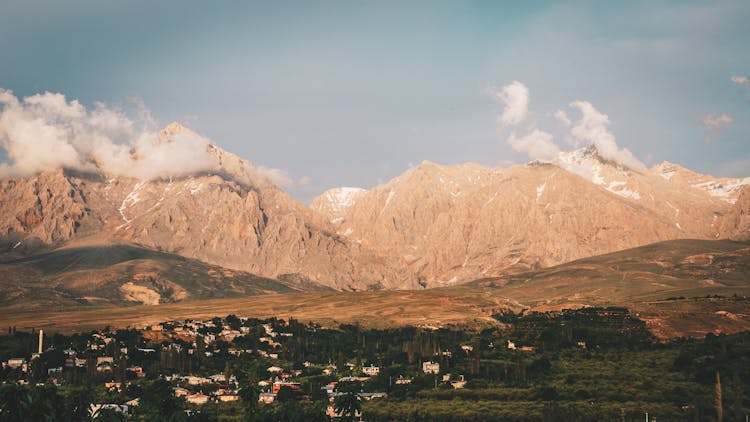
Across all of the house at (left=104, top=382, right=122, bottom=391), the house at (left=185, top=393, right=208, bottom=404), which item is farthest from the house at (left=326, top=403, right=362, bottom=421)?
the house at (left=104, top=382, right=122, bottom=391)

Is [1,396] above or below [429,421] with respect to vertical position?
above

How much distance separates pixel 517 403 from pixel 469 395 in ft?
46.1

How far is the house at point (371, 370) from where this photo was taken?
188800mm

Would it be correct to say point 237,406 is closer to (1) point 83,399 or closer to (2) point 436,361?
(1) point 83,399

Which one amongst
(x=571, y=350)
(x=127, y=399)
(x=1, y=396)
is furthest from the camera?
(x=571, y=350)

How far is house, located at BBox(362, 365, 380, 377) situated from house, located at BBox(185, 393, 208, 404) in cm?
4287

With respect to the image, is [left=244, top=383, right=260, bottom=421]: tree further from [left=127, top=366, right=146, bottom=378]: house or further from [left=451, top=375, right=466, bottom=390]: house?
[left=127, top=366, right=146, bottom=378]: house

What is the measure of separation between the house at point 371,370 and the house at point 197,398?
42.9m

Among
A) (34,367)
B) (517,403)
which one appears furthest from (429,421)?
(34,367)

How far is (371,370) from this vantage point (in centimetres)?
19412

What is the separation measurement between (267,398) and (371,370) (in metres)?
41.3

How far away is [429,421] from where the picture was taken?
130125 millimetres

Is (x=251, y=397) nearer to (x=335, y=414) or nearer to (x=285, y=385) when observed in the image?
(x=335, y=414)

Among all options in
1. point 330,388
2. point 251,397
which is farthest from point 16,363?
point 251,397
